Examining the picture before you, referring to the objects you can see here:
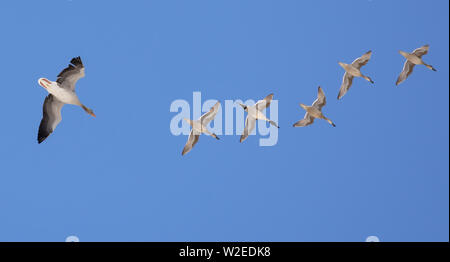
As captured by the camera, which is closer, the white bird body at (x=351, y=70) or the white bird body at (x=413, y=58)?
the white bird body at (x=351, y=70)

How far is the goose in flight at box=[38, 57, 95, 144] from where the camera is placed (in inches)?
666

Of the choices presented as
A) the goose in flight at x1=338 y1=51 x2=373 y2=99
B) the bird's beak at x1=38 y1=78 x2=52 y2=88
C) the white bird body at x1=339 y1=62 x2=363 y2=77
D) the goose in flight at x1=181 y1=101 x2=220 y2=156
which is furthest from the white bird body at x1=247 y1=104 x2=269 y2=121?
the bird's beak at x1=38 y1=78 x2=52 y2=88

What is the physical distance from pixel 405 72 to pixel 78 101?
851 centimetres

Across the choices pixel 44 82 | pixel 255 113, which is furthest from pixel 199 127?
pixel 44 82

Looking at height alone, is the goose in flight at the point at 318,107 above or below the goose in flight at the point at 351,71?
below

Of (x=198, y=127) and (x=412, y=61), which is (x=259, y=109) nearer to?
(x=198, y=127)

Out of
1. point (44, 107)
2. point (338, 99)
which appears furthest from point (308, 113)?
point (44, 107)

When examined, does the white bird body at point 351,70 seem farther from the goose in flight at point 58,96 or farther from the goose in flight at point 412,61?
the goose in flight at point 58,96

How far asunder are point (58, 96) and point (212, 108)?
3642 mm

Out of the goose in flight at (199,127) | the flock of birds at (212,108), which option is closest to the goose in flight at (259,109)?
the flock of birds at (212,108)

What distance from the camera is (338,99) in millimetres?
19047

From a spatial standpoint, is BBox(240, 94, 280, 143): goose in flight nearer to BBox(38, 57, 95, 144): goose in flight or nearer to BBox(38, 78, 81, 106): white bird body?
BBox(38, 57, 95, 144): goose in flight

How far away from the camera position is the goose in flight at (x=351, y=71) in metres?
18.7

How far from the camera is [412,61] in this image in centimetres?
1931
